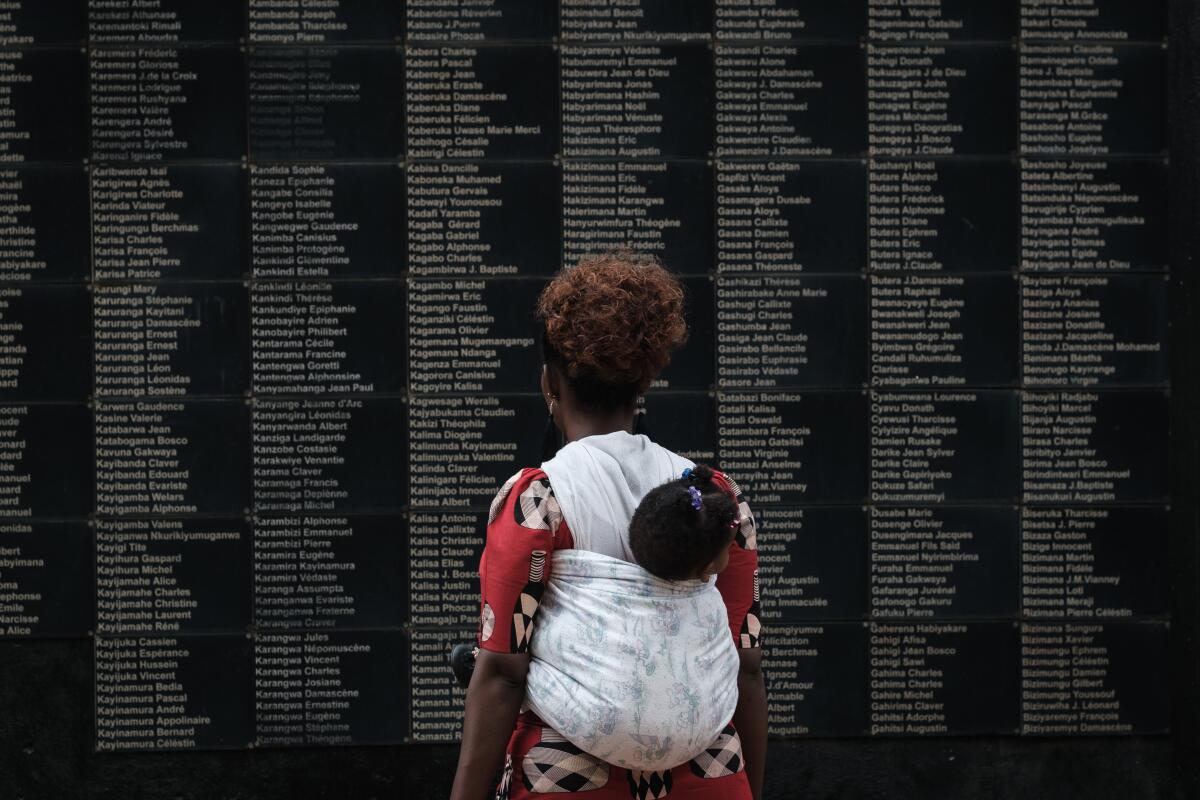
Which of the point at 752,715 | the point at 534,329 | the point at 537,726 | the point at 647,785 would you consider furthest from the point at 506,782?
the point at 534,329

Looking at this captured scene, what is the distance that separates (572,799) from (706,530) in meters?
0.64

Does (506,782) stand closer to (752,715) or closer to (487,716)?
(487,716)

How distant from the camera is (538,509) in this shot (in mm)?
2402

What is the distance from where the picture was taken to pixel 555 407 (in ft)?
8.58

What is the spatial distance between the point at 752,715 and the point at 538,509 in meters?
0.77

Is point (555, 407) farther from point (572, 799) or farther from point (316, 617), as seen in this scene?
point (316, 617)

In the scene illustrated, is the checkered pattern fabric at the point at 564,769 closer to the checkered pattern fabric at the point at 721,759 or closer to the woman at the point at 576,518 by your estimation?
the woman at the point at 576,518

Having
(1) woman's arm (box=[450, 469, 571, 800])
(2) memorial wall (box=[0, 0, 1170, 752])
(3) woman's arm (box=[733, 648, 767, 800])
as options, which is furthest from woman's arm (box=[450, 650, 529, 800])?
(2) memorial wall (box=[0, 0, 1170, 752])

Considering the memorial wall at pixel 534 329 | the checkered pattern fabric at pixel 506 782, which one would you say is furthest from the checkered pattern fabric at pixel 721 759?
the memorial wall at pixel 534 329

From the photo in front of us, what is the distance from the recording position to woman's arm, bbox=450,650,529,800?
2422 millimetres

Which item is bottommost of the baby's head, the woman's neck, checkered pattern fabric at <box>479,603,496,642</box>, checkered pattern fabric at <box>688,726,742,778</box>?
checkered pattern fabric at <box>688,726,742,778</box>

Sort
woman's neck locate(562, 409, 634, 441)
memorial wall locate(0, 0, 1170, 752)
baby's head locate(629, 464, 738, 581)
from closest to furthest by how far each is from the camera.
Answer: baby's head locate(629, 464, 738, 581)
woman's neck locate(562, 409, 634, 441)
memorial wall locate(0, 0, 1170, 752)

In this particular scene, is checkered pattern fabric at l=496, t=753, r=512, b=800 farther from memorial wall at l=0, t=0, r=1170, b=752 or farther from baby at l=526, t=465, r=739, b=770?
memorial wall at l=0, t=0, r=1170, b=752

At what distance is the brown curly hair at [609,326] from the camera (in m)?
2.45
